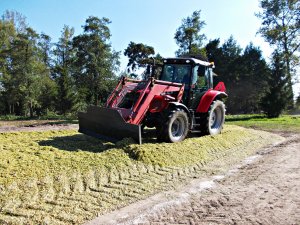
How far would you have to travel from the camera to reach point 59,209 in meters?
4.22

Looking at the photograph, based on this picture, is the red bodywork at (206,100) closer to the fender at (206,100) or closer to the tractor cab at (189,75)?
the fender at (206,100)

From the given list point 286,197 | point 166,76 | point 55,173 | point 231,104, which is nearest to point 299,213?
point 286,197

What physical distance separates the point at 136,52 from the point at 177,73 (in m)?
19.5

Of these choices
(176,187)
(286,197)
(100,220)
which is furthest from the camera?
Result: (176,187)

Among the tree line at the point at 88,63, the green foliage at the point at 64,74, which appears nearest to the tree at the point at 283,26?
the tree line at the point at 88,63

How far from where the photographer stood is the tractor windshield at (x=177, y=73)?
9450mm

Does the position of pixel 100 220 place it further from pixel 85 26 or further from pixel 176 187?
pixel 85 26

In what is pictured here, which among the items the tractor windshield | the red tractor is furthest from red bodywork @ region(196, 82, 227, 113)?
the tractor windshield

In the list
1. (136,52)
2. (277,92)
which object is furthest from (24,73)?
(277,92)

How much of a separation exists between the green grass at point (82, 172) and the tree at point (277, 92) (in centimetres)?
1503

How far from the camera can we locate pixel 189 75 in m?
9.40

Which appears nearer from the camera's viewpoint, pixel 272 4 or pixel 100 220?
pixel 100 220

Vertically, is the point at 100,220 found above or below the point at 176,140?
below

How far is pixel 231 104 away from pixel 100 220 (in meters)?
36.0
